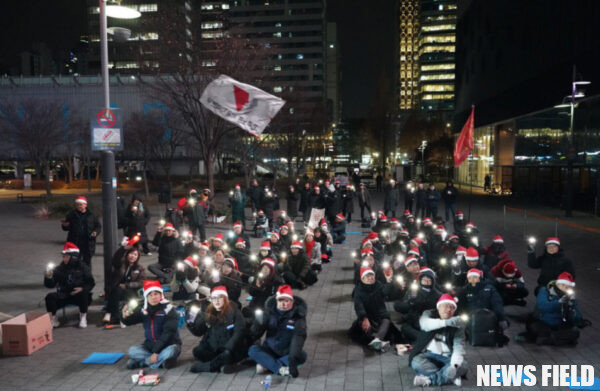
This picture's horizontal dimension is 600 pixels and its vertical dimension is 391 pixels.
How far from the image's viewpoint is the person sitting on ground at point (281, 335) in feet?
21.0

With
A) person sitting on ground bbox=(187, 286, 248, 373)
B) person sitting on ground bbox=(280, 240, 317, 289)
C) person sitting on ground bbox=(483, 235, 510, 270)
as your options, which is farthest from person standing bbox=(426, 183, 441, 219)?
person sitting on ground bbox=(187, 286, 248, 373)

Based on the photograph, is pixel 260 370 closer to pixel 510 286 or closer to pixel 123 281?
pixel 123 281

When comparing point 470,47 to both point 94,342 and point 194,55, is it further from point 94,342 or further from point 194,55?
point 94,342

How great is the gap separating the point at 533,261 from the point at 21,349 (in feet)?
29.8

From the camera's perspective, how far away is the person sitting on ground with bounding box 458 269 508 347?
745 cm

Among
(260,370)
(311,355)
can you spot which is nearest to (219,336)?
(260,370)

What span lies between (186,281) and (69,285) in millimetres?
2196

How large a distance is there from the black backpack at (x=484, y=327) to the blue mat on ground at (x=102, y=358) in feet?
17.6

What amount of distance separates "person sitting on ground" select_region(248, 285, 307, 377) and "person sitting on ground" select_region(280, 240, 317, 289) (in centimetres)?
407

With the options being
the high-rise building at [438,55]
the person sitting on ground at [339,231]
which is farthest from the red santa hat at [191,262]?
the high-rise building at [438,55]

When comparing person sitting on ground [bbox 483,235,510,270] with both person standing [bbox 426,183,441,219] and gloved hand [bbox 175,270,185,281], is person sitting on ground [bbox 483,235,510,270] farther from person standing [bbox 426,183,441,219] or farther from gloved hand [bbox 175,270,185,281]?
person standing [bbox 426,183,441,219]

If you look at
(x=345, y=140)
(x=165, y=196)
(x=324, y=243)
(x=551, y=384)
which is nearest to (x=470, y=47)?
(x=165, y=196)

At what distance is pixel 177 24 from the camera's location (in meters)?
18.8

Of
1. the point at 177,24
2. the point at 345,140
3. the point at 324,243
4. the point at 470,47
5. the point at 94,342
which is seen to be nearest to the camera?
the point at 94,342
